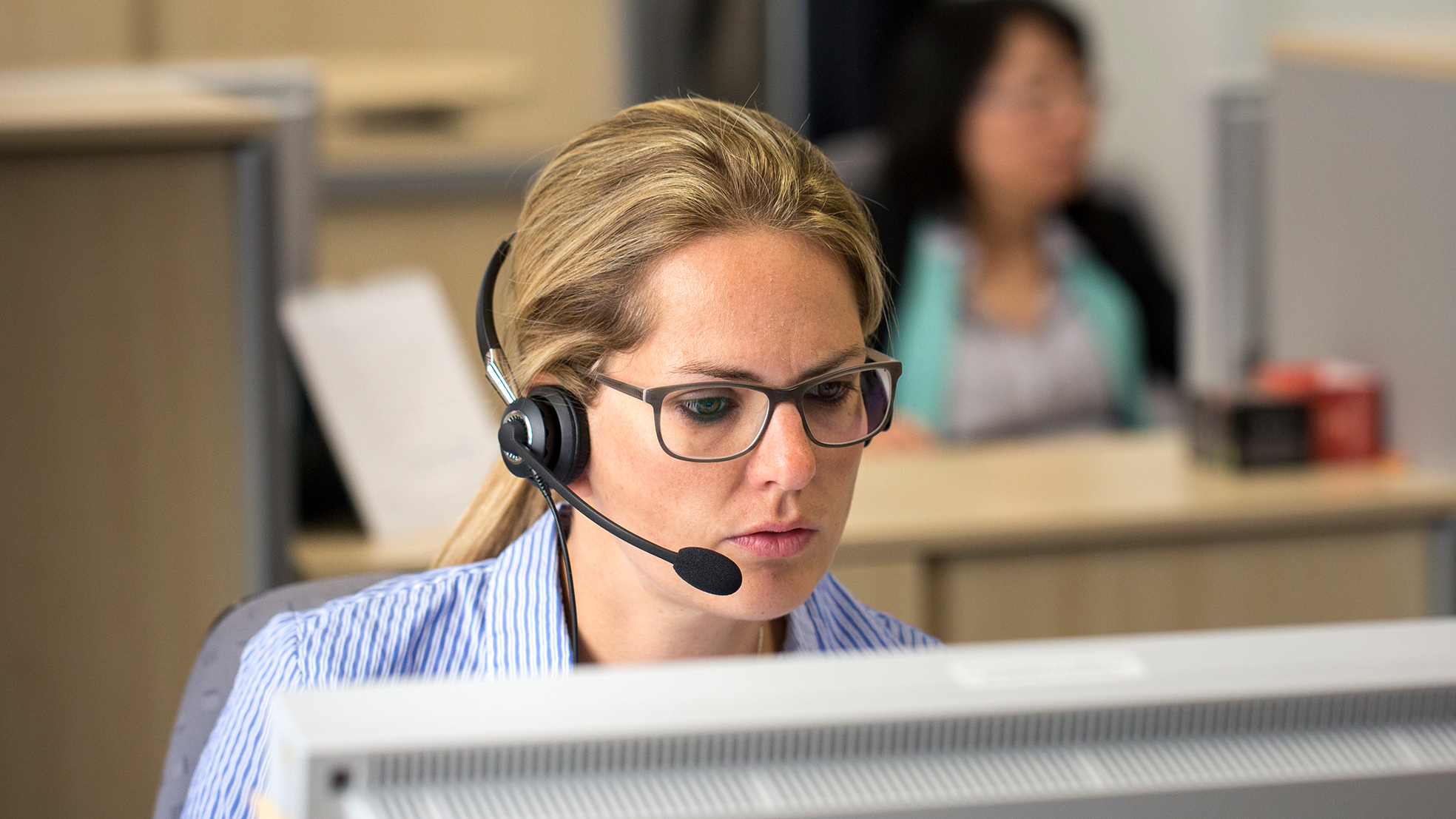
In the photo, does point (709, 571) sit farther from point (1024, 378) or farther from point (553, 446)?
point (1024, 378)

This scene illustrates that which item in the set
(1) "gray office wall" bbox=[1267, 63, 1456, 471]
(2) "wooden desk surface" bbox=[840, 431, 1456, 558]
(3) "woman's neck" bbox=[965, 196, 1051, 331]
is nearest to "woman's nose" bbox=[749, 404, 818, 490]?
(2) "wooden desk surface" bbox=[840, 431, 1456, 558]

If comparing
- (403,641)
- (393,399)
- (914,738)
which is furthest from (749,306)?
(393,399)

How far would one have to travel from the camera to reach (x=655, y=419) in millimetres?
878

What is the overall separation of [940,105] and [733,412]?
202cm

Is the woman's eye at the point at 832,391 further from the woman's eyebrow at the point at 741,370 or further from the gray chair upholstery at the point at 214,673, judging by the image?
the gray chair upholstery at the point at 214,673

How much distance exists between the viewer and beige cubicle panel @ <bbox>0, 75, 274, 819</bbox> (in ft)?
5.90

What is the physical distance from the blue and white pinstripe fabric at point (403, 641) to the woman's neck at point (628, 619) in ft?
0.07

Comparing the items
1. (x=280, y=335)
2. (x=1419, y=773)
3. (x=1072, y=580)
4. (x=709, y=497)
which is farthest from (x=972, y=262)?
(x=1419, y=773)

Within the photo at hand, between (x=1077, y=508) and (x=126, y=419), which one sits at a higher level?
(x=126, y=419)

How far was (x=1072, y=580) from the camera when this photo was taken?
6.71 ft

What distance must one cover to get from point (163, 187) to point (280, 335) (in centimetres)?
21

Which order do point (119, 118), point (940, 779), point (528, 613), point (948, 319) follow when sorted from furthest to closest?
1. point (948, 319)
2. point (119, 118)
3. point (528, 613)
4. point (940, 779)

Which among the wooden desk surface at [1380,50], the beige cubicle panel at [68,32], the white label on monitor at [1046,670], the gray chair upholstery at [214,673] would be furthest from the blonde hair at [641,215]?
the beige cubicle panel at [68,32]

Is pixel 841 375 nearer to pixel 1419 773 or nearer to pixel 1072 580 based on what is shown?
pixel 1419 773
